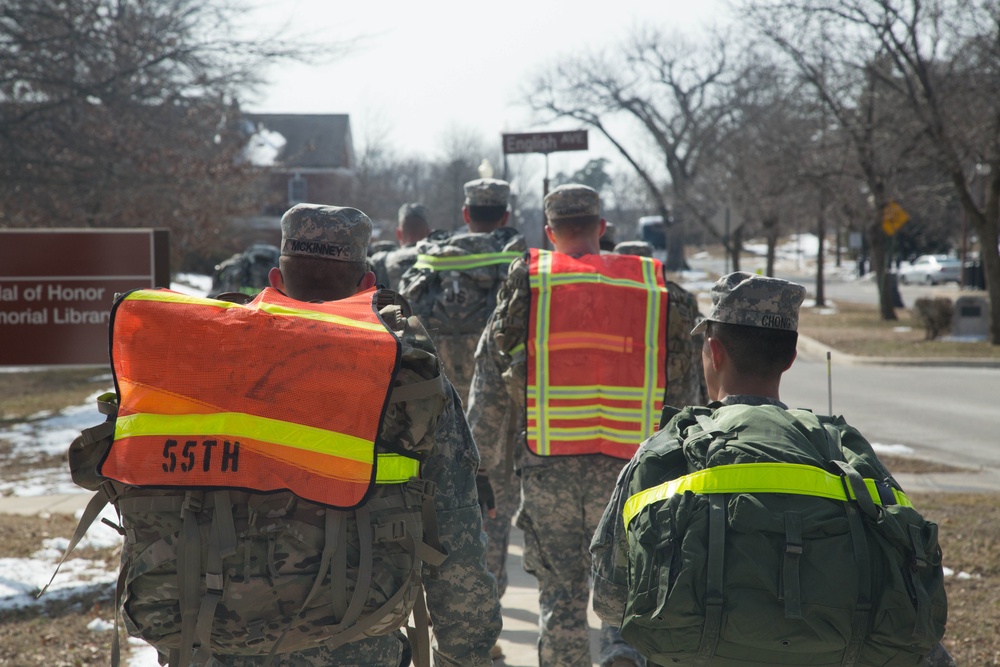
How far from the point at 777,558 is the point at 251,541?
1153 mm

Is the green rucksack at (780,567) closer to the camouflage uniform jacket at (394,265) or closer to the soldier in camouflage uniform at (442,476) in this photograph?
the soldier in camouflage uniform at (442,476)

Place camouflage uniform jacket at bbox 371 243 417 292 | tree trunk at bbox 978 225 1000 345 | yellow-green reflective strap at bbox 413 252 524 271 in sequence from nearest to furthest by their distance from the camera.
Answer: yellow-green reflective strap at bbox 413 252 524 271 → camouflage uniform jacket at bbox 371 243 417 292 → tree trunk at bbox 978 225 1000 345

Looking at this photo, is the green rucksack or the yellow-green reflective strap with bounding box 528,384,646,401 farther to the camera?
the yellow-green reflective strap with bounding box 528,384,646,401

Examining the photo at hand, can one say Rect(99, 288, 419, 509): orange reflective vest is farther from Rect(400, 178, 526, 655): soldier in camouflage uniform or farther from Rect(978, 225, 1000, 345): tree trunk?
Rect(978, 225, 1000, 345): tree trunk

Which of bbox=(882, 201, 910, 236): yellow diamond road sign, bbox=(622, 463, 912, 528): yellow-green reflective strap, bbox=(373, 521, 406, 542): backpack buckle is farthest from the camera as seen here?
bbox=(882, 201, 910, 236): yellow diamond road sign

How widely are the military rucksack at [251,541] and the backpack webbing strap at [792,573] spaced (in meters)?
0.86

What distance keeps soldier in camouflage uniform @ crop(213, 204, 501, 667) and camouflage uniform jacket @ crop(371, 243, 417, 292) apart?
12.0 feet

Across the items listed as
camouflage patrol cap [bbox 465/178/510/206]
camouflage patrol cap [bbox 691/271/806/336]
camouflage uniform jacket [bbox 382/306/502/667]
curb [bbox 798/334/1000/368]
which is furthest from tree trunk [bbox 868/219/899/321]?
camouflage uniform jacket [bbox 382/306/502/667]

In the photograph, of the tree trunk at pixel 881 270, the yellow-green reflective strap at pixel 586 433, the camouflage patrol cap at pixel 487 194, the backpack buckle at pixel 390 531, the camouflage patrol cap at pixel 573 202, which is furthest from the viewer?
the tree trunk at pixel 881 270

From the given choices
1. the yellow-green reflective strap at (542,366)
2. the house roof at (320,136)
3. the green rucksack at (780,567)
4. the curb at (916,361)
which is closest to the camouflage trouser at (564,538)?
the yellow-green reflective strap at (542,366)

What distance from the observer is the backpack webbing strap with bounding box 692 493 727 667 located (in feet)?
6.71

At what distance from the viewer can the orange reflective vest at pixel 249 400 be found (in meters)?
2.27

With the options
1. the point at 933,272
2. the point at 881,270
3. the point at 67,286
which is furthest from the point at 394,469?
the point at 933,272

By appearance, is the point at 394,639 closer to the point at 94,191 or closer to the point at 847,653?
the point at 847,653
